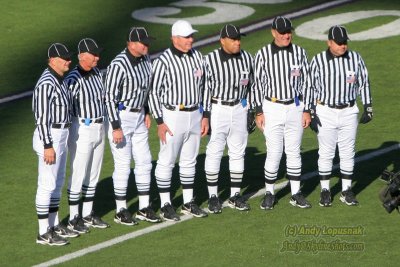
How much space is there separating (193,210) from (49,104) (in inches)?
101

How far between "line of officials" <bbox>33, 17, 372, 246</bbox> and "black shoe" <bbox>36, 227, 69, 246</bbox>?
0.04 ft

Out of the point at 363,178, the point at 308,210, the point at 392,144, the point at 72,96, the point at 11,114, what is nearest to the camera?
the point at 72,96

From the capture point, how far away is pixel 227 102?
1602cm

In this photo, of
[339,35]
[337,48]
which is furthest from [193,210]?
[339,35]

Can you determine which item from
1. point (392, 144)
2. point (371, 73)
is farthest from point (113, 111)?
point (371, 73)

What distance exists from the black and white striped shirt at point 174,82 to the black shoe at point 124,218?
1.23 m

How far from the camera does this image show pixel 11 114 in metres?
20.7

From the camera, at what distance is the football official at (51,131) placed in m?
14.7

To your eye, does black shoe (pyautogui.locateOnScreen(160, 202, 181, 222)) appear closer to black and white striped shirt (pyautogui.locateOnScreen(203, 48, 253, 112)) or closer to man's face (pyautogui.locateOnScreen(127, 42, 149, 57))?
black and white striped shirt (pyautogui.locateOnScreen(203, 48, 253, 112))

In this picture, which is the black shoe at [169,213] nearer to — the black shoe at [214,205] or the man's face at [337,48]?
the black shoe at [214,205]

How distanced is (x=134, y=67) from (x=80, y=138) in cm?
113

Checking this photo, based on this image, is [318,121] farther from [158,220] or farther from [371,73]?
[371,73]

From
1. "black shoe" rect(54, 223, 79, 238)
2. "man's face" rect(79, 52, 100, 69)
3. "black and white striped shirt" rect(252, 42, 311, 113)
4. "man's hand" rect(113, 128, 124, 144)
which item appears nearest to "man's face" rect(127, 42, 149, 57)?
"man's face" rect(79, 52, 100, 69)

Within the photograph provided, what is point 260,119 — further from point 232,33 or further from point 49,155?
point 49,155
